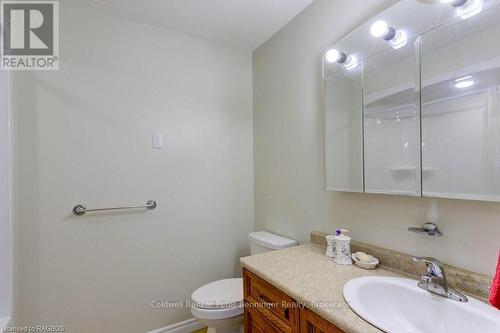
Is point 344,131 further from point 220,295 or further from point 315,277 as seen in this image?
point 220,295

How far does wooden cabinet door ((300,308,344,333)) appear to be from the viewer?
2.58 ft

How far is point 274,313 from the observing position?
1.04 m

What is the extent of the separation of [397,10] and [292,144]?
36.6 inches

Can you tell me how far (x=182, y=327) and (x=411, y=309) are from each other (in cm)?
160

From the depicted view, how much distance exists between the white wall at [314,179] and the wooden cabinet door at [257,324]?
603mm

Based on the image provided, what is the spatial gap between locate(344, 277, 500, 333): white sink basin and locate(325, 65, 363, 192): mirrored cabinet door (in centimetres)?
45

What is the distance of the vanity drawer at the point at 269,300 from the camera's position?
3.09ft

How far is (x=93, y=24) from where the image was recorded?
61.4 inches

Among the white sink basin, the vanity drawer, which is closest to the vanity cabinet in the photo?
the vanity drawer

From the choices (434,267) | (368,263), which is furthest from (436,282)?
(368,263)

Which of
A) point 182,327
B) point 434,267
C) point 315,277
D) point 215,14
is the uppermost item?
point 215,14

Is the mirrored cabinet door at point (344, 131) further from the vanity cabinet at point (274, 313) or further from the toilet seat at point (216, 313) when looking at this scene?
the toilet seat at point (216, 313)

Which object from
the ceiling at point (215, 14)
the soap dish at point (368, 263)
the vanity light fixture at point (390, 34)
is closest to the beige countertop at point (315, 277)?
the soap dish at point (368, 263)

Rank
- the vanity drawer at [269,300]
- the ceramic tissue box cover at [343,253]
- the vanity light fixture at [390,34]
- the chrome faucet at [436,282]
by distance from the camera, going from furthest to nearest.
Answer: the ceramic tissue box cover at [343,253]
the vanity light fixture at [390,34]
the vanity drawer at [269,300]
the chrome faucet at [436,282]
